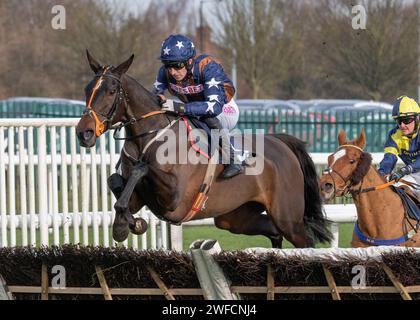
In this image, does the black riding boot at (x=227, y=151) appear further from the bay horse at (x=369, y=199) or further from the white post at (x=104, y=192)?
the white post at (x=104, y=192)

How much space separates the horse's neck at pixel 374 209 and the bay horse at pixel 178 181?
1.07 meters

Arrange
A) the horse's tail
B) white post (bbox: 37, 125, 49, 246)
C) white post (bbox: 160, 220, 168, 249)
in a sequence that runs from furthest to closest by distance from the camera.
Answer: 1. white post (bbox: 160, 220, 168, 249)
2. white post (bbox: 37, 125, 49, 246)
3. the horse's tail

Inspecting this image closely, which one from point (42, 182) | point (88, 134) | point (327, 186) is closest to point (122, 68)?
point (88, 134)

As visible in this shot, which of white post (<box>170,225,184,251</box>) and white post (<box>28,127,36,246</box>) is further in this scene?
white post (<box>170,225,184,251</box>)

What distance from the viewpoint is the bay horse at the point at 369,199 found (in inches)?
251

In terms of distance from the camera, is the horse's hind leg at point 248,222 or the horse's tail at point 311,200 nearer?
the horse's hind leg at point 248,222

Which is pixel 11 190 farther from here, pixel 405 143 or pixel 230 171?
pixel 405 143

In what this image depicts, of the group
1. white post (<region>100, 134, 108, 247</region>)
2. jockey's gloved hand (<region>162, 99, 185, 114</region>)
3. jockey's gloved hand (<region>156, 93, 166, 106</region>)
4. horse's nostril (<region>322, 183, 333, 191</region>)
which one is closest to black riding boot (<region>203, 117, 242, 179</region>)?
jockey's gloved hand (<region>162, 99, 185, 114</region>)

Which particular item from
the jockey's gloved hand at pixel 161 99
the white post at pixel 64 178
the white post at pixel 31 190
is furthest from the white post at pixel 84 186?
the jockey's gloved hand at pixel 161 99

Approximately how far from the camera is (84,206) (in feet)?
27.2

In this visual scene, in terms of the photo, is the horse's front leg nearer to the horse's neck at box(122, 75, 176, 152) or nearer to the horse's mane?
the horse's neck at box(122, 75, 176, 152)

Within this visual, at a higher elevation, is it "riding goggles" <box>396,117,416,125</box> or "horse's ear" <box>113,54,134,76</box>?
"horse's ear" <box>113,54,134,76</box>

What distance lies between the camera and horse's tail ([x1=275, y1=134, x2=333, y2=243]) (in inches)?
305
